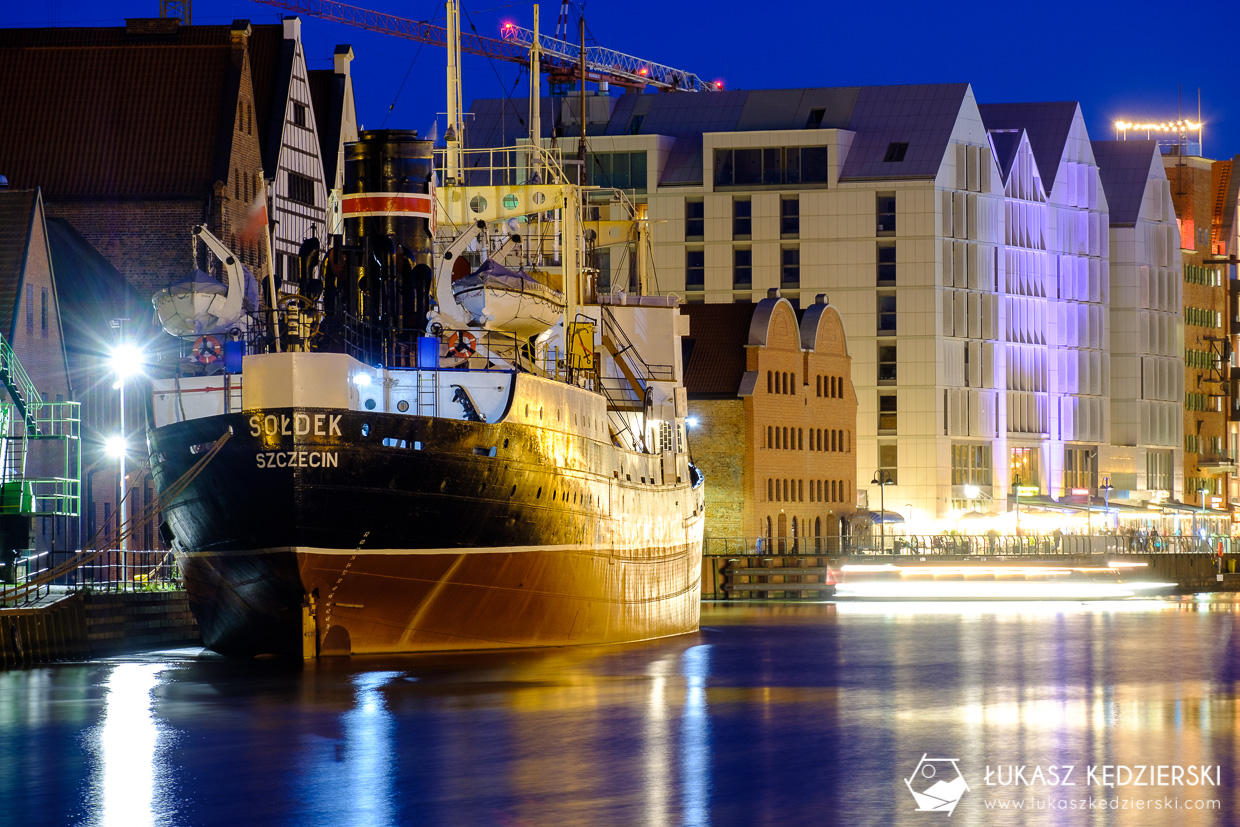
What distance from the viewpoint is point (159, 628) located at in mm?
48594

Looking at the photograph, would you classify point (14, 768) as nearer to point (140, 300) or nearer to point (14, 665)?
point (14, 665)

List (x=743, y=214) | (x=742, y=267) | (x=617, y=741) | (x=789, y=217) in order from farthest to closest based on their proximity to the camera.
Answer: (x=742, y=267)
(x=743, y=214)
(x=789, y=217)
(x=617, y=741)

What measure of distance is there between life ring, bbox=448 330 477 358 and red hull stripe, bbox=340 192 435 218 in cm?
302

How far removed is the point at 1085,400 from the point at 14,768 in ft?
364

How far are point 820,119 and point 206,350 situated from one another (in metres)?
80.5

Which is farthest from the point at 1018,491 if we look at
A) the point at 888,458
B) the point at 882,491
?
the point at 882,491

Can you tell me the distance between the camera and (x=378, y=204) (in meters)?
47.3

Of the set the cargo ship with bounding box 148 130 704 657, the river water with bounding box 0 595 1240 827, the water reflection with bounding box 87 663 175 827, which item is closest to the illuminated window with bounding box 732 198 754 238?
the cargo ship with bounding box 148 130 704 657

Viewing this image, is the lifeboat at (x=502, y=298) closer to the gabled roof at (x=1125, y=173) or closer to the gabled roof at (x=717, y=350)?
the gabled roof at (x=717, y=350)

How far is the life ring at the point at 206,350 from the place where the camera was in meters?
44.3

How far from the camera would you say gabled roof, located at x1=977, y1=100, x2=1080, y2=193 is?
12925 cm

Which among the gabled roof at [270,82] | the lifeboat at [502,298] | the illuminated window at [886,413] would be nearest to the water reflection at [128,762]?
the lifeboat at [502,298]

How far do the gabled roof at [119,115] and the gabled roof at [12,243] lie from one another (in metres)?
11.5

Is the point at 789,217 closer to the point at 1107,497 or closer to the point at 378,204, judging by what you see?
the point at 1107,497
